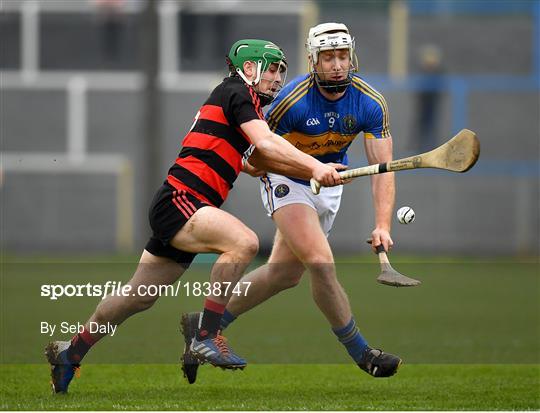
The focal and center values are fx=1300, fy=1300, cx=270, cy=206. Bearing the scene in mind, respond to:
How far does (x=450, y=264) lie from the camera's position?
61.2 ft

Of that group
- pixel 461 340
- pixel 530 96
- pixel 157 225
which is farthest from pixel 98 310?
pixel 530 96

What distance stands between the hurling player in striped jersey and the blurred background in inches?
481

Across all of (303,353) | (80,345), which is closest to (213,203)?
(80,345)

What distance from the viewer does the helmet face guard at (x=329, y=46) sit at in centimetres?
797

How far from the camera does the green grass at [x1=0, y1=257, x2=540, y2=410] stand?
7785 millimetres

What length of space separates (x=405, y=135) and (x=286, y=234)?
12964 millimetres

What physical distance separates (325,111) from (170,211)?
1329mm

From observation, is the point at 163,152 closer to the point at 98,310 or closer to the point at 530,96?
the point at 530,96

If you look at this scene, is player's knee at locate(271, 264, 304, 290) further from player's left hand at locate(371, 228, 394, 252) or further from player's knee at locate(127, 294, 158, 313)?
player's knee at locate(127, 294, 158, 313)

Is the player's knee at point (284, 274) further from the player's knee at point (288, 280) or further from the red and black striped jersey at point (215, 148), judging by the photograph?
the red and black striped jersey at point (215, 148)

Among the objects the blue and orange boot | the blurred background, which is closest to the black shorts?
the blue and orange boot

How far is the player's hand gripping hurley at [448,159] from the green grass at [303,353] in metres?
1.37

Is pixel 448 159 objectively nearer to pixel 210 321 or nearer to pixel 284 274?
pixel 210 321

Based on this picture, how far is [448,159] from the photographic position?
23.4 feet
